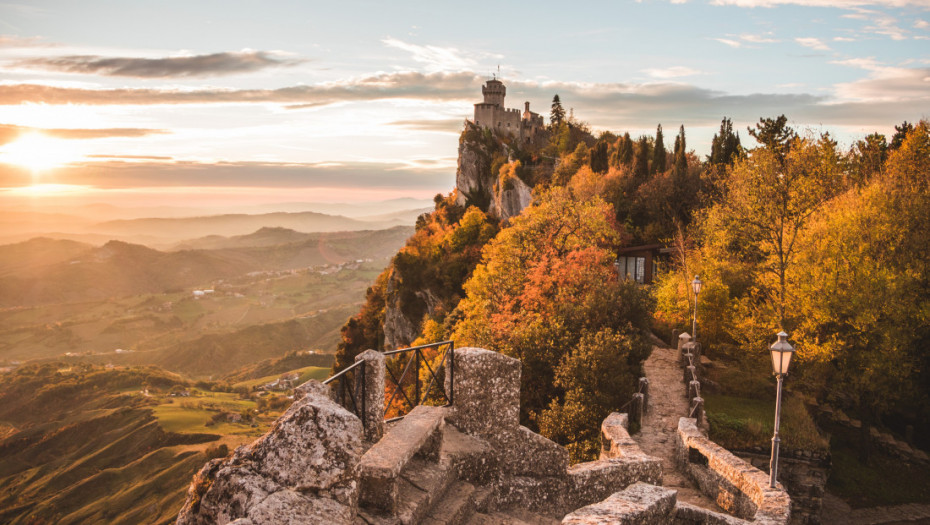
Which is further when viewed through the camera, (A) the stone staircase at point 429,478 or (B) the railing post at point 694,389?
(B) the railing post at point 694,389

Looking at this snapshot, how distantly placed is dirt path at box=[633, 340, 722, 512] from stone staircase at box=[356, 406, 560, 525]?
21.0 feet

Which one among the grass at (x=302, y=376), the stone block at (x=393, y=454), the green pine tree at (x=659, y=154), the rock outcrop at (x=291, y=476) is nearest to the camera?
the rock outcrop at (x=291, y=476)

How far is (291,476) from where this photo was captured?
4125mm

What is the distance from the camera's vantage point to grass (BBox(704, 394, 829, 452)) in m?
16.6

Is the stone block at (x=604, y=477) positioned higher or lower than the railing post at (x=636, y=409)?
higher

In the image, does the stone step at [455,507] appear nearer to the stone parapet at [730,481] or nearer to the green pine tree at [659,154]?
the stone parapet at [730,481]

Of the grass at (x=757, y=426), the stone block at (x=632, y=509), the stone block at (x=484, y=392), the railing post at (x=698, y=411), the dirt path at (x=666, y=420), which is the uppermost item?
the stone block at (x=484, y=392)

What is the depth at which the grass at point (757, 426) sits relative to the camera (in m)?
16.6

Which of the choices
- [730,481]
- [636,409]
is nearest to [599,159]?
[636,409]

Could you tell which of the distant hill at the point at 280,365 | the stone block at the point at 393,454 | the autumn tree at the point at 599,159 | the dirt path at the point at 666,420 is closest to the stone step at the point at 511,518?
the stone block at the point at 393,454

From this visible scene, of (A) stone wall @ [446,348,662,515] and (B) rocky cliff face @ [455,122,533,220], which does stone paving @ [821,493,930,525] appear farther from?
(B) rocky cliff face @ [455,122,533,220]

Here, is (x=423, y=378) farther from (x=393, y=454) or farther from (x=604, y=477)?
(x=393, y=454)

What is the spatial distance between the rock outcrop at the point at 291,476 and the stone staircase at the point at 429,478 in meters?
1.11

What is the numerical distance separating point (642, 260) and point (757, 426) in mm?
23044
